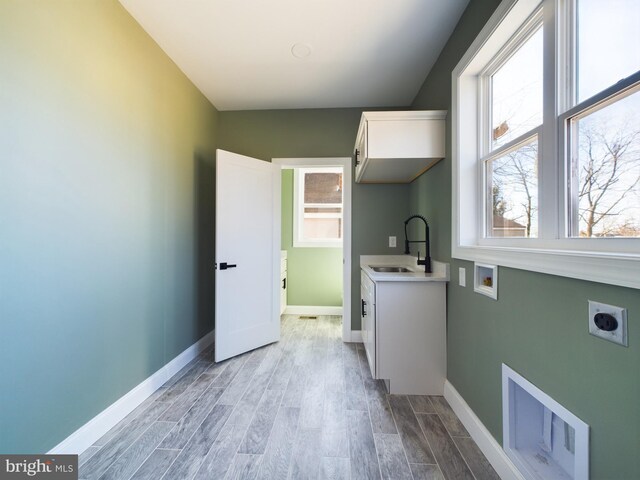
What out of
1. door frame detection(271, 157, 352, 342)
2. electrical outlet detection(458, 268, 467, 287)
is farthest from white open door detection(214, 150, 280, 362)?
electrical outlet detection(458, 268, 467, 287)

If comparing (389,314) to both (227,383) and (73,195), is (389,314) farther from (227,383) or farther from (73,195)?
(73,195)

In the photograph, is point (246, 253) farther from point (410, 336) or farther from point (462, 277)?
point (462, 277)

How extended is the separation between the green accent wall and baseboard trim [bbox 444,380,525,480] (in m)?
2.29

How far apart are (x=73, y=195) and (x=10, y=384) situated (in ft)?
2.87

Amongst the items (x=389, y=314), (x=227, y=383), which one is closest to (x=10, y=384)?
(x=227, y=383)

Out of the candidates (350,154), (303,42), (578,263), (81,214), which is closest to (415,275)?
(578,263)

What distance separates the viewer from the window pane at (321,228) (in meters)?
4.16

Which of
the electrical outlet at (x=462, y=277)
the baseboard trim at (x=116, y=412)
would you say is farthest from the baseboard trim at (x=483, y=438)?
the baseboard trim at (x=116, y=412)

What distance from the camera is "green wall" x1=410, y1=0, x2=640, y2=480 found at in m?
0.75

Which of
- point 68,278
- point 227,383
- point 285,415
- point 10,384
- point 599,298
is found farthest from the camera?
point 227,383

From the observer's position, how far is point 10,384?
3.59ft

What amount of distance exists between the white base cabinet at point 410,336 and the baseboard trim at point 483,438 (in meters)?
0.18

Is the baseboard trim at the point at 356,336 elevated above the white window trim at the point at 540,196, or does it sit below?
below

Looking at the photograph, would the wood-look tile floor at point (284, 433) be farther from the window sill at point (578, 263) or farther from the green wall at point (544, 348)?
the window sill at point (578, 263)
